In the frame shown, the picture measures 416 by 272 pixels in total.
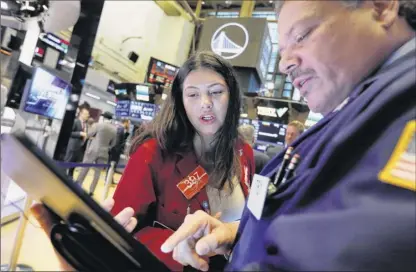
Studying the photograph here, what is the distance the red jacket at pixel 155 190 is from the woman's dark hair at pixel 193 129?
6 cm

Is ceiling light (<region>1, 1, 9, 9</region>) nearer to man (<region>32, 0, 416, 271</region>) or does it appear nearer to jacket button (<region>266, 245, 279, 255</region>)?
man (<region>32, 0, 416, 271</region>)

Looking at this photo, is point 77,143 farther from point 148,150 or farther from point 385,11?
point 385,11

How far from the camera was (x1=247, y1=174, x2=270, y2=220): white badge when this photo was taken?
61cm

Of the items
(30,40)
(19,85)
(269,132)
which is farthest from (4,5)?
(269,132)

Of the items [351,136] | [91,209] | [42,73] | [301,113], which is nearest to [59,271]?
[91,209]

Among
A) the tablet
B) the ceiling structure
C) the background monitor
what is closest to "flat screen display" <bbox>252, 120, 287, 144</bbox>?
the background monitor

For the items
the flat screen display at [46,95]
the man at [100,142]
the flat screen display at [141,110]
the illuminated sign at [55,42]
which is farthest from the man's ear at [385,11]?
the illuminated sign at [55,42]

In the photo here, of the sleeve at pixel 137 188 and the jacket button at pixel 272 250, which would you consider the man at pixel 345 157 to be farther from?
the sleeve at pixel 137 188

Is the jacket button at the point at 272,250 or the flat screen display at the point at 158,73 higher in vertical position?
the flat screen display at the point at 158,73

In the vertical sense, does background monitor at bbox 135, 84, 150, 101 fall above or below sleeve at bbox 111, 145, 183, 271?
above

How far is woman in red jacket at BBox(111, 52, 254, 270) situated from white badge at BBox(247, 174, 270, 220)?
509mm

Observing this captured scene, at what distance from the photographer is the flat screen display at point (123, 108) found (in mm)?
9641

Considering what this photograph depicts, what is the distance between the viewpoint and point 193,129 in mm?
1509

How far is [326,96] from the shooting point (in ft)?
2.36
